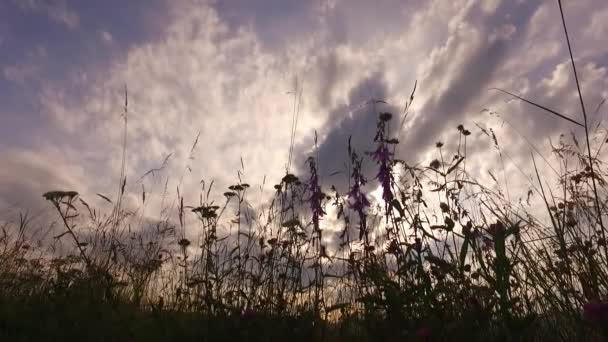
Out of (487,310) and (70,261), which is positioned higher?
(70,261)

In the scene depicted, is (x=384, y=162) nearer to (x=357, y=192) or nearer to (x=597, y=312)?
(x=357, y=192)

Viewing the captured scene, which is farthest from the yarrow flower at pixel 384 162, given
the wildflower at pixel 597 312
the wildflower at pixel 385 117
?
the wildflower at pixel 597 312

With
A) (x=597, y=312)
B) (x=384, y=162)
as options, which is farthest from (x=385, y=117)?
(x=597, y=312)

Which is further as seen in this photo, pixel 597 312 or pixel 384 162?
pixel 384 162

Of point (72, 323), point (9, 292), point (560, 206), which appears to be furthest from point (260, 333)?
point (560, 206)

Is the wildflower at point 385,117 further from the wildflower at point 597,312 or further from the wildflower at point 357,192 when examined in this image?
the wildflower at point 597,312

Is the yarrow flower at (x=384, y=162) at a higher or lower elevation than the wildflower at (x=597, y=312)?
higher

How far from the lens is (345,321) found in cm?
257

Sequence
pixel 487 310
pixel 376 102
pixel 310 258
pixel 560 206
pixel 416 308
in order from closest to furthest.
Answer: pixel 487 310 < pixel 416 308 < pixel 376 102 < pixel 310 258 < pixel 560 206

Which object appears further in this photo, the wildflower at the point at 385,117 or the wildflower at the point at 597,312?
the wildflower at the point at 385,117

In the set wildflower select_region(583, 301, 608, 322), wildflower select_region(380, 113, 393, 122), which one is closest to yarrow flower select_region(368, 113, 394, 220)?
wildflower select_region(380, 113, 393, 122)

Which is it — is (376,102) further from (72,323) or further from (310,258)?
(72,323)

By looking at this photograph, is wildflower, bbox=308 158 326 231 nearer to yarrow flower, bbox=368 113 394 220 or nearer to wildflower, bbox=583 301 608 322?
yarrow flower, bbox=368 113 394 220

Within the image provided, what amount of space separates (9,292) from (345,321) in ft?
9.61
